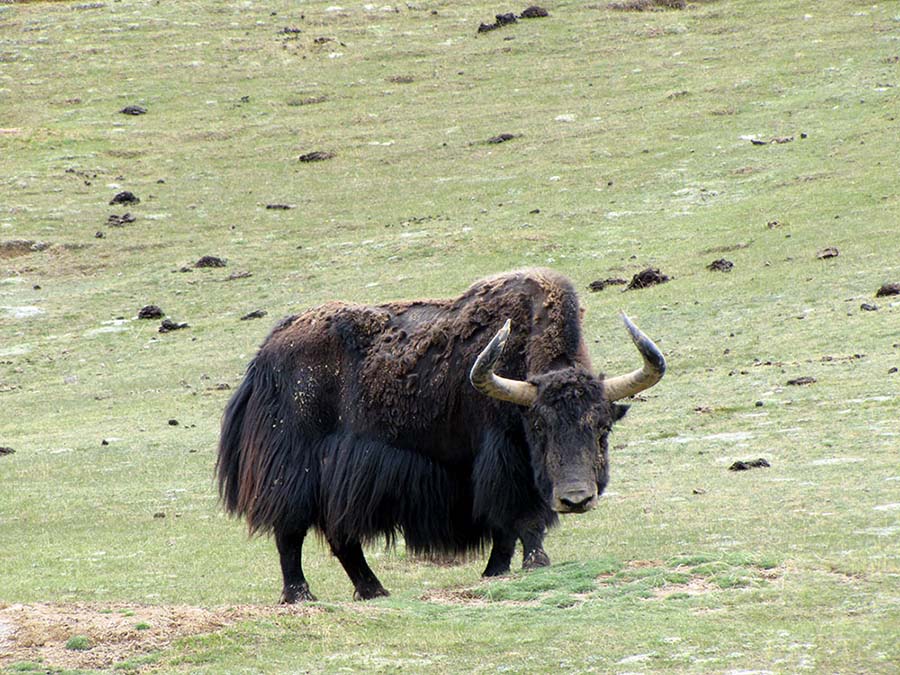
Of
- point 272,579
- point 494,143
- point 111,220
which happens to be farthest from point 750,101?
point 272,579

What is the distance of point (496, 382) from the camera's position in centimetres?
928

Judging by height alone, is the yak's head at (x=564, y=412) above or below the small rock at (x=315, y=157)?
above

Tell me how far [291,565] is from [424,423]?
1.45 metres

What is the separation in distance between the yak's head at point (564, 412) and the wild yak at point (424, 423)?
0.03 feet

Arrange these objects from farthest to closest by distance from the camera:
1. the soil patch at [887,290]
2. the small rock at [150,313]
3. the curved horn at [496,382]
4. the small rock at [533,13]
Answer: the small rock at [533,13]
the small rock at [150,313]
the soil patch at [887,290]
the curved horn at [496,382]

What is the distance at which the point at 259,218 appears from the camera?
1292 inches

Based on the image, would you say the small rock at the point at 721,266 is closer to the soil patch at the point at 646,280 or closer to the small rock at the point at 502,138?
the soil patch at the point at 646,280

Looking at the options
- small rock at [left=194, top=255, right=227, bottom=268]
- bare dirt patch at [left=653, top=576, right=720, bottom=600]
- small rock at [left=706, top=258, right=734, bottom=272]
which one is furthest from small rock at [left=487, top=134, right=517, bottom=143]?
bare dirt patch at [left=653, top=576, right=720, bottom=600]

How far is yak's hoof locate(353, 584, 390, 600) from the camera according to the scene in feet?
33.1

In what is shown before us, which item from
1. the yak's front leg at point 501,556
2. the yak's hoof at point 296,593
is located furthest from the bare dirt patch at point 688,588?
the yak's hoof at point 296,593

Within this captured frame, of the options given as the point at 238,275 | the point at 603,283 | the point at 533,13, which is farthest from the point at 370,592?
the point at 533,13

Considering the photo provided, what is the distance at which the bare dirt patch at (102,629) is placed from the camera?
7223 millimetres

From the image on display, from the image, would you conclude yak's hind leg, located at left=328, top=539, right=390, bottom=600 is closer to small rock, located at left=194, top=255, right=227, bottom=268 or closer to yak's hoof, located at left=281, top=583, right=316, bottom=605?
yak's hoof, located at left=281, top=583, right=316, bottom=605

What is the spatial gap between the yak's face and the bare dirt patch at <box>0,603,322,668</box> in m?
2.03
